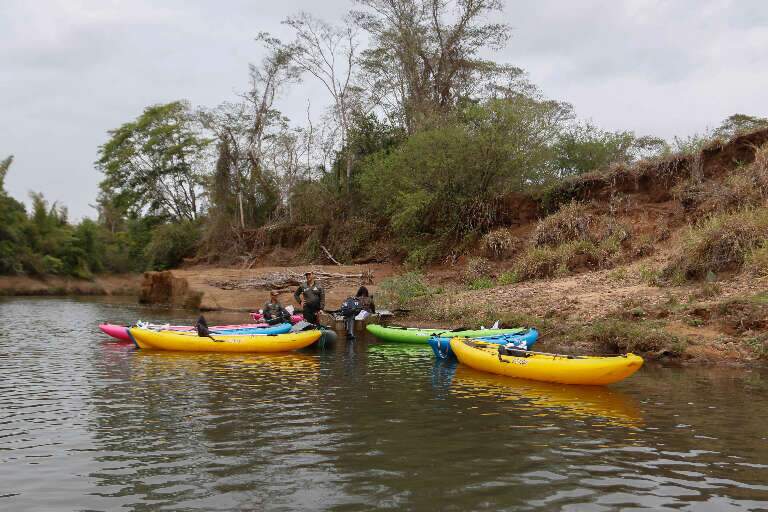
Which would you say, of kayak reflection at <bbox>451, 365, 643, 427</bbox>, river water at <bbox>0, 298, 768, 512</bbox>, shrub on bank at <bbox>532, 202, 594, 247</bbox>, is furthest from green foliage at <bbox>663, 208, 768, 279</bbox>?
kayak reflection at <bbox>451, 365, 643, 427</bbox>

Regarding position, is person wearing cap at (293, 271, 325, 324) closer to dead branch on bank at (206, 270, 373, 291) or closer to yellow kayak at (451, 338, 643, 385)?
yellow kayak at (451, 338, 643, 385)

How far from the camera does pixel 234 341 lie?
1402 cm

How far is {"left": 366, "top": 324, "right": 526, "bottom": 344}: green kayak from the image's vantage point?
47.0 ft

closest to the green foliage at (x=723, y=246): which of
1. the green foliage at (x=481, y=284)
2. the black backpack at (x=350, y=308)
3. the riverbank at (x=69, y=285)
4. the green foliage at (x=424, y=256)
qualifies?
the green foliage at (x=481, y=284)

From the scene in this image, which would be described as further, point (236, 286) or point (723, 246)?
point (236, 286)

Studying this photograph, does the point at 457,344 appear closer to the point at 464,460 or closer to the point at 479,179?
the point at 464,460

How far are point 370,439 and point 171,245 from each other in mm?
36653

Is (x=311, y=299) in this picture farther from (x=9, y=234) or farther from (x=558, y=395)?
(x=9, y=234)

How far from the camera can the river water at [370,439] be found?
17.9 ft

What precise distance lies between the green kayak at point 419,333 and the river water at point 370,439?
231 cm

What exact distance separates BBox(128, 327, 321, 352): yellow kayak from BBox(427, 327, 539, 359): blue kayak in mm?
2840

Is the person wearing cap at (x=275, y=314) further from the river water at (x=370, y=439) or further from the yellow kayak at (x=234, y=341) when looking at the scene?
the river water at (x=370, y=439)

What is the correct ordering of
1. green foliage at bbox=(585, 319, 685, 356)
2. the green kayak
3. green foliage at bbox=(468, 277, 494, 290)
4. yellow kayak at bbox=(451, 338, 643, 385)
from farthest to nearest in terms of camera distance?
green foliage at bbox=(468, 277, 494, 290)
the green kayak
green foliage at bbox=(585, 319, 685, 356)
yellow kayak at bbox=(451, 338, 643, 385)

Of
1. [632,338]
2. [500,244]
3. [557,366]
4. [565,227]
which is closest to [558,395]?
[557,366]
